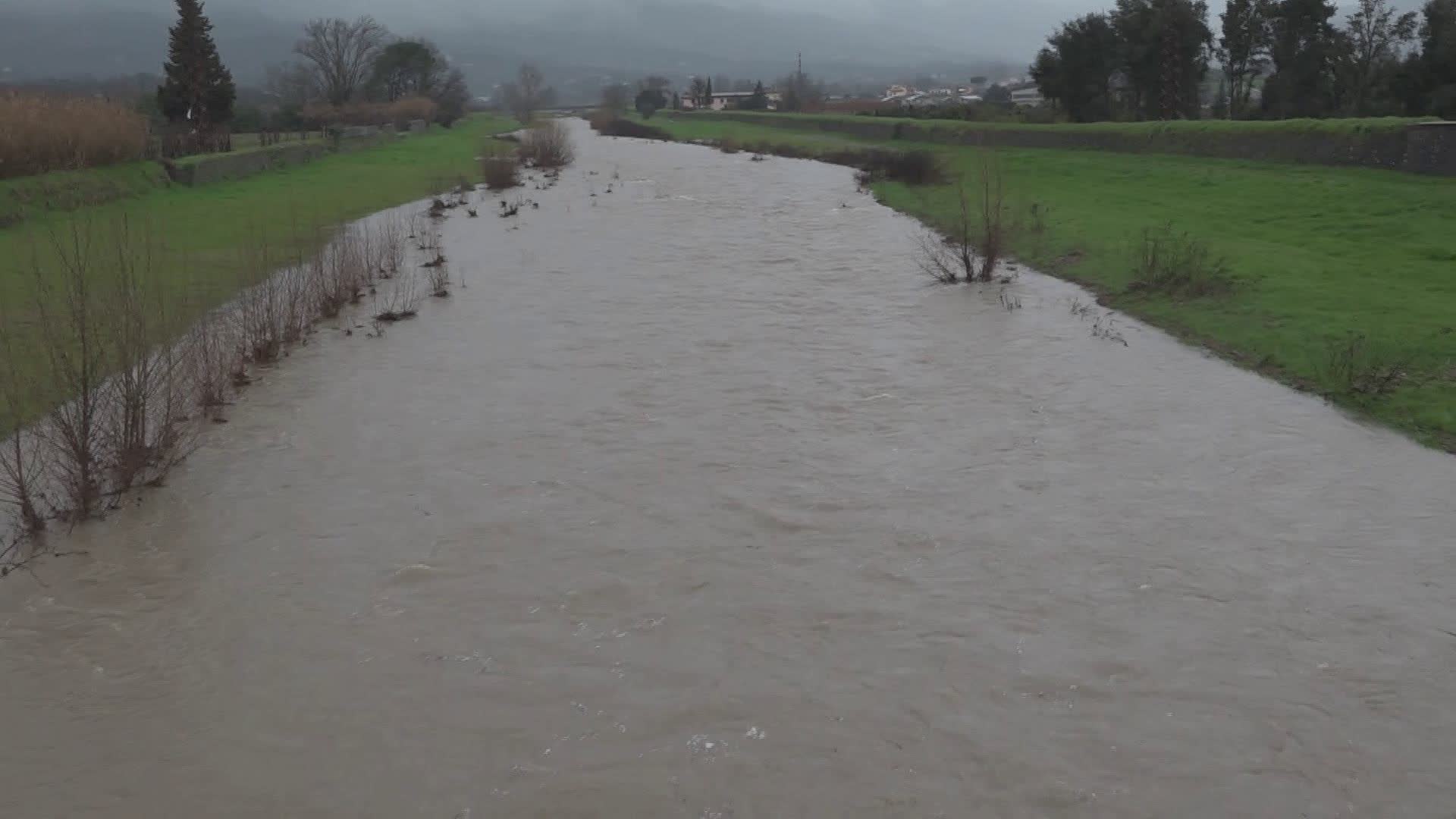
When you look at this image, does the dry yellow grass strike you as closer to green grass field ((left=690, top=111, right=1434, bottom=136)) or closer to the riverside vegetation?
the riverside vegetation

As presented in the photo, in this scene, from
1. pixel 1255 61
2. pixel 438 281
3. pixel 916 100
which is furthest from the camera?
pixel 916 100

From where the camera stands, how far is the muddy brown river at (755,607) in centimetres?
494

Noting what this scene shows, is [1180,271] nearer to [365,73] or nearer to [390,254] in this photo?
[390,254]

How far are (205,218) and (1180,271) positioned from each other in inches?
679

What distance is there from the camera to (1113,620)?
6234 mm

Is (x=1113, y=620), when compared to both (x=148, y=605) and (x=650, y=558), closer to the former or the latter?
(x=650, y=558)

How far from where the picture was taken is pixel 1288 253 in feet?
51.7

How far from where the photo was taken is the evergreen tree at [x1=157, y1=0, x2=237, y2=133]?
42500 mm

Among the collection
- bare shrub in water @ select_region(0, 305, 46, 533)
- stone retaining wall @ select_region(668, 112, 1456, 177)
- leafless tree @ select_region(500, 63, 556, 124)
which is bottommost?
bare shrub in water @ select_region(0, 305, 46, 533)

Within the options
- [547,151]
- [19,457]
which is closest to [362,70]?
[547,151]

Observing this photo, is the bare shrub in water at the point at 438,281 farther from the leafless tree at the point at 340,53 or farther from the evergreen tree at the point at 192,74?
the leafless tree at the point at 340,53

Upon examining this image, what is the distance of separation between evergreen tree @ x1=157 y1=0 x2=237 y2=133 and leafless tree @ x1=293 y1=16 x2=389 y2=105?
171 ft

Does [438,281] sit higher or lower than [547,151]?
lower

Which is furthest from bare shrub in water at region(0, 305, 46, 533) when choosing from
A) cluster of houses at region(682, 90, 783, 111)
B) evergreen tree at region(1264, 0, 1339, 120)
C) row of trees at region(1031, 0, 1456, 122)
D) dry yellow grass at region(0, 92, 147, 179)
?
cluster of houses at region(682, 90, 783, 111)
